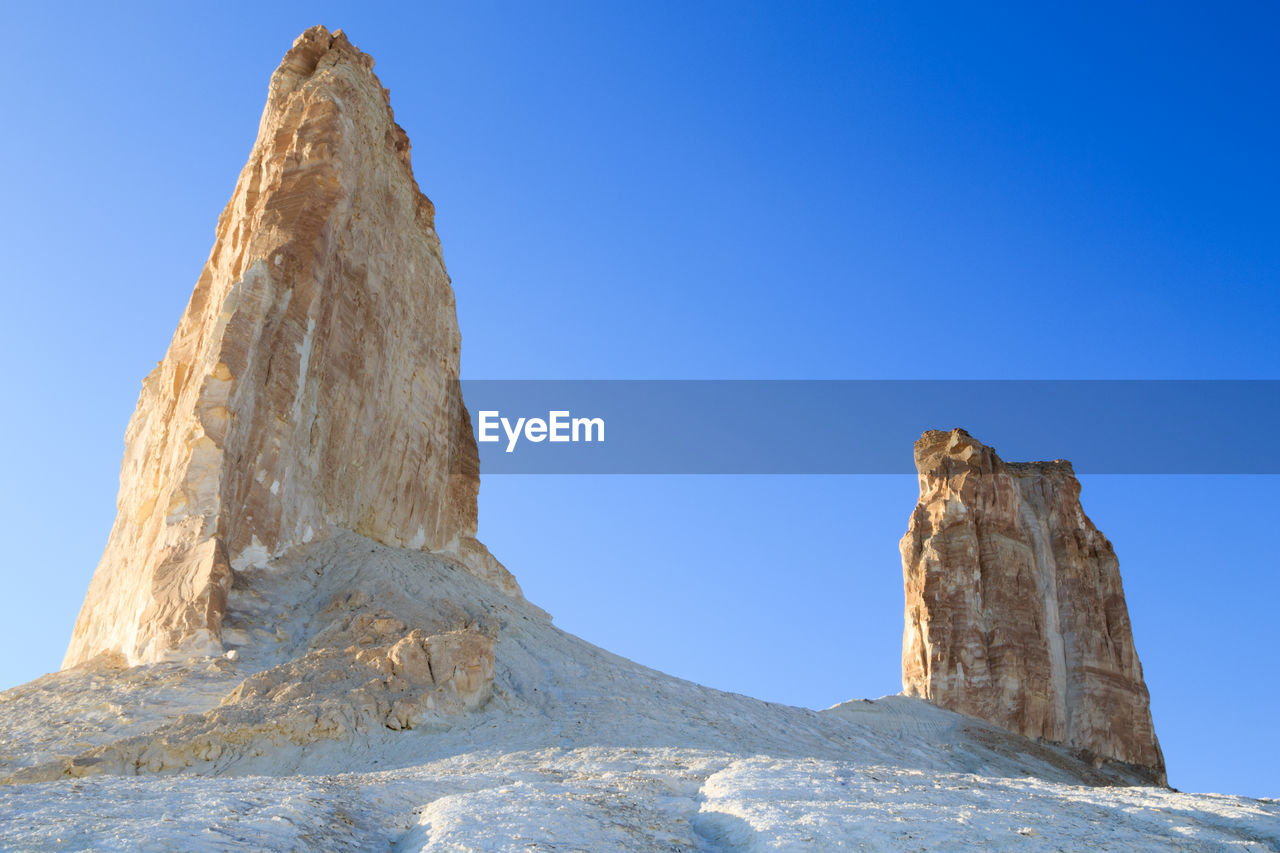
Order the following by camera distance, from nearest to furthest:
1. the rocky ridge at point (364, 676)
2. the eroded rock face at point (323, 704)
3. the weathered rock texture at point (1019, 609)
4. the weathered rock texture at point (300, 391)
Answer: the rocky ridge at point (364, 676) < the eroded rock face at point (323, 704) < the weathered rock texture at point (300, 391) < the weathered rock texture at point (1019, 609)

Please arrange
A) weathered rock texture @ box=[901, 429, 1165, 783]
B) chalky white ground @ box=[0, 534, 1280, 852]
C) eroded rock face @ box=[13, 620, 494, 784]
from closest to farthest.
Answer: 1. chalky white ground @ box=[0, 534, 1280, 852]
2. eroded rock face @ box=[13, 620, 494, 784]
3. weathered rock texture @ box=[901, 429, 1165, 783]

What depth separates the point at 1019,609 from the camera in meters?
51.6

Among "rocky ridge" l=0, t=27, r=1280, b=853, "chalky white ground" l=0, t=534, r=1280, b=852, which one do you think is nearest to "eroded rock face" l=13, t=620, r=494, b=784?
"rocky ridge" l=0, t=27, r=1280, b=853

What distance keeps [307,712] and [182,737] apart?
2.28m

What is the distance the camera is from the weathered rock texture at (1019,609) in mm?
49625

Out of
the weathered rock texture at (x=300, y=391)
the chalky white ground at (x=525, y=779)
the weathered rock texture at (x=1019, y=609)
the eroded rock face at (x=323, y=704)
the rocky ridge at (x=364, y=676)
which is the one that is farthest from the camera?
the weathered rock texture at (x=1019, y=609)

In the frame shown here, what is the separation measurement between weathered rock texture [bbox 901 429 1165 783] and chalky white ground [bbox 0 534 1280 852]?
66.4 feet

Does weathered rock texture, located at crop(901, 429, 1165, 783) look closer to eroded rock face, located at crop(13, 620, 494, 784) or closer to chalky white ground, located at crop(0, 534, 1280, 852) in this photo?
chalky white ground, located at crop(0, 534, 1280, 852)

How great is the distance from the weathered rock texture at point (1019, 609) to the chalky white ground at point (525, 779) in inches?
796

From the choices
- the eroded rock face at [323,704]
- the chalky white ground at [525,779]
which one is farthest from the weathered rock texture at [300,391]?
the eroded rock face at [323,704]

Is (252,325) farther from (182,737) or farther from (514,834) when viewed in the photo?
(514,834)

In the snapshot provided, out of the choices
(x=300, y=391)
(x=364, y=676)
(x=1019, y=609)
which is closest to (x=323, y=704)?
(x=364, y=676)

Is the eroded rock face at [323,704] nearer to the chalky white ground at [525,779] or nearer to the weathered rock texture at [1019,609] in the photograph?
the chalky white ground at [525,779]

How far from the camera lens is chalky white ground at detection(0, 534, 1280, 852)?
416 inches
